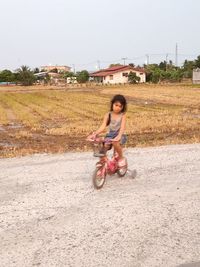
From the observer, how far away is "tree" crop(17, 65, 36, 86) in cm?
9206

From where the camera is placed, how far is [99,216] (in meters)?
5.79

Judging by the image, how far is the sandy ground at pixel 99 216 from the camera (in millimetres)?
4637

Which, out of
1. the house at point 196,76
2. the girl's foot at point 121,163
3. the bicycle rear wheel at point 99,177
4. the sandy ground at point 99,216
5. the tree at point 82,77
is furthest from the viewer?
the tree at point 82,77

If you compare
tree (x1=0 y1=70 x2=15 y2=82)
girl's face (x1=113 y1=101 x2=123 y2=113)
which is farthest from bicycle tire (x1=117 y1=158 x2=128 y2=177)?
tree (x1=0 y1=70 x2=15 y2=82)

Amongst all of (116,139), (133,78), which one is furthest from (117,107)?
(133,78)

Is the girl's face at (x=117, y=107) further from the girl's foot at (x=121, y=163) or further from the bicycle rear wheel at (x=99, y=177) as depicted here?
the bicycle rear wheel at (x=99, y=177)

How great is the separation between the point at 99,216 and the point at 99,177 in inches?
54.9

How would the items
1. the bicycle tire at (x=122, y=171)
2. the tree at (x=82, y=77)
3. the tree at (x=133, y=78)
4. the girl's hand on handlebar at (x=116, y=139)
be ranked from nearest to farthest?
the girl's hand on handlebar at (x=116, y=139), the bicycle tire at (x=122, y=171), the tree at (x=133, y=78), the tree at (x=82, y=77)

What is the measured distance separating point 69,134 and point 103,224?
37.5 ft

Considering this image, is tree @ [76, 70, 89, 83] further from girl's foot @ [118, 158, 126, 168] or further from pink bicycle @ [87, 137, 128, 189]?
pink bicycle @ [87, 137, 128, 189]

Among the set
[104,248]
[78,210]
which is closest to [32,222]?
[78,210]

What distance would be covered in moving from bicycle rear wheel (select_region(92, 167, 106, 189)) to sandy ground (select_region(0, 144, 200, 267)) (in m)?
0.12

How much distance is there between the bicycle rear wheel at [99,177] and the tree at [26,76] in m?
86.7

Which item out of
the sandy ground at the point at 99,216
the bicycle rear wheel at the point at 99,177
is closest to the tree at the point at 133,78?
the sandy ground at the point at 99,216
